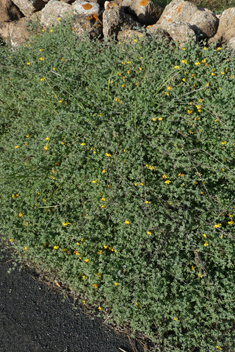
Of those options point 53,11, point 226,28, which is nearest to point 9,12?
point 53,11

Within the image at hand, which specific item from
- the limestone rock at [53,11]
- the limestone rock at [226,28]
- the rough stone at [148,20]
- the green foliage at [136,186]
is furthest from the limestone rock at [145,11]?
the limestone rock at [53,11]

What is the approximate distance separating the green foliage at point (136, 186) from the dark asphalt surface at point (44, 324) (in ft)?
0.75

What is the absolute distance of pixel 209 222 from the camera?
269 centimetres

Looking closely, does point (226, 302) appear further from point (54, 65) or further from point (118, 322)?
point (54, 65)

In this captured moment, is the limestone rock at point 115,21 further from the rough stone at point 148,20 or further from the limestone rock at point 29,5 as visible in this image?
the limestone rock at point 29,5

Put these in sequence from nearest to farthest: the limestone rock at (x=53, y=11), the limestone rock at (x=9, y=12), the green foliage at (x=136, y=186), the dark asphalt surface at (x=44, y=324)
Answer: the green foliage at (x=136, y=186)
the dark asphalt surface at (x=44, y=324)
the limestone rock at (x=53, y=11)
the limestone rock at (x=9, y=12)

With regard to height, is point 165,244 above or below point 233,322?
above

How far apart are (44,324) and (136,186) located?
1992 millimetres

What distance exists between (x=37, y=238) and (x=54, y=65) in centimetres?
243

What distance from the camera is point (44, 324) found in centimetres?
282

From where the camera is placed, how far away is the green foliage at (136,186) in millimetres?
2494

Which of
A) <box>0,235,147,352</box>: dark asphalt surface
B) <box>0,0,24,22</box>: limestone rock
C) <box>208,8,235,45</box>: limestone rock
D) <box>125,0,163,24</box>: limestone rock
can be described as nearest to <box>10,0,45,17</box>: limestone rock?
<box>0,0,24,22</box>: limestone rock

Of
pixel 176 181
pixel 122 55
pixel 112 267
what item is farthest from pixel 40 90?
pixel 112 267

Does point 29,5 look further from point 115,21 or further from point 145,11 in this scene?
point 145,11
